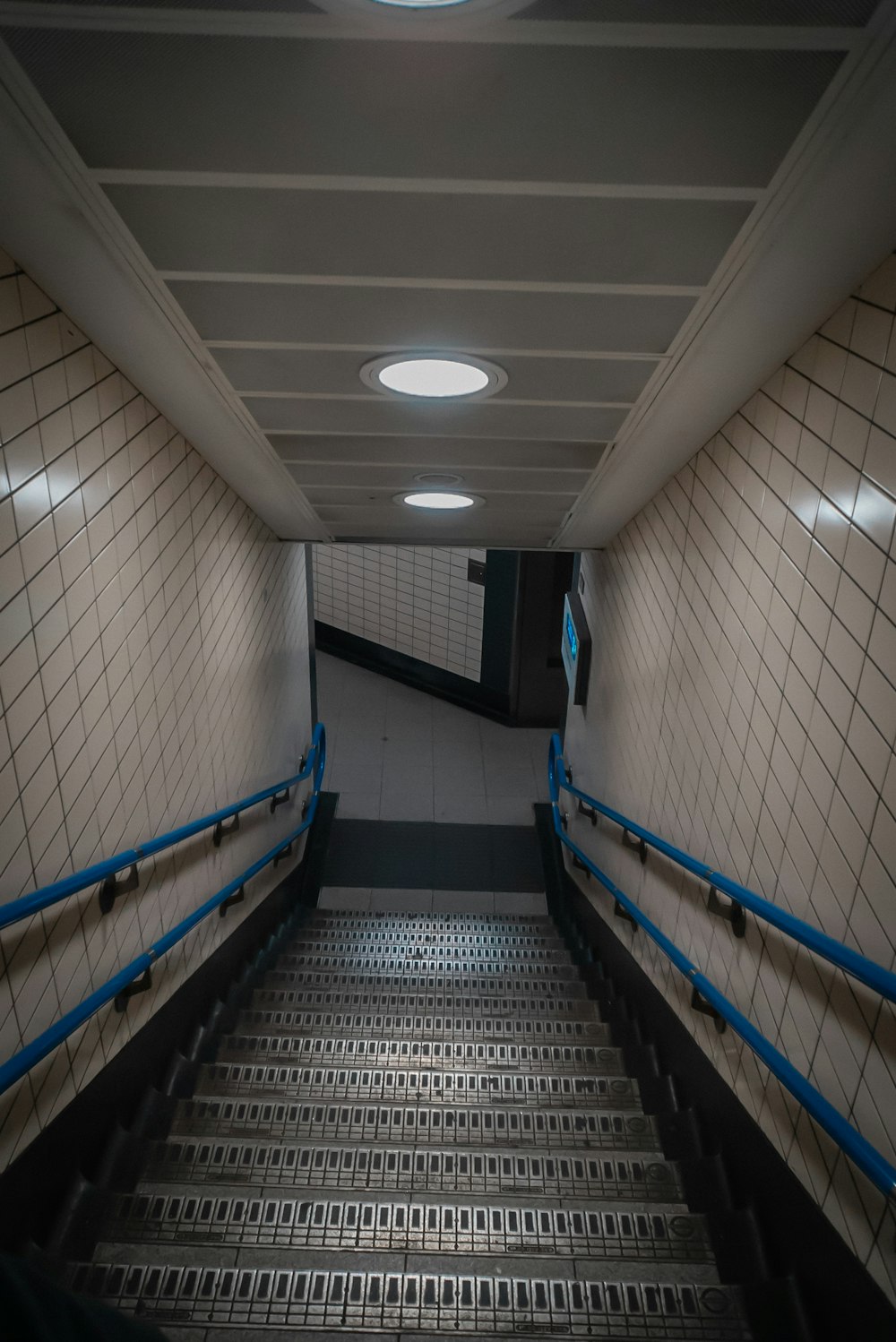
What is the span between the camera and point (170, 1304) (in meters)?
1.91

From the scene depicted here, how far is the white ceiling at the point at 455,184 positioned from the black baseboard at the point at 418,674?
687 centimetres

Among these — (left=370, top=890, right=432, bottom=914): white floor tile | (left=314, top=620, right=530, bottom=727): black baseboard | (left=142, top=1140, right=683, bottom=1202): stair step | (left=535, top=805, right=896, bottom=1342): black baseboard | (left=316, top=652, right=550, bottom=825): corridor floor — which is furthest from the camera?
(left=314, top=620, right=530, bottom=727): black baseboard

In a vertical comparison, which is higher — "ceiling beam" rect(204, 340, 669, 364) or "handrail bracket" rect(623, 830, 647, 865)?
"ceiling beam" rect(204, 340, 669, 364)

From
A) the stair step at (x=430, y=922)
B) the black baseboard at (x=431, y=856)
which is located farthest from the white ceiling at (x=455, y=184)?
the black baseboard at (x=431, y=856)

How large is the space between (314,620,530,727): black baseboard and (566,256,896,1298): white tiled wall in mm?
5941

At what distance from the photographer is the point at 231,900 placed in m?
4.26

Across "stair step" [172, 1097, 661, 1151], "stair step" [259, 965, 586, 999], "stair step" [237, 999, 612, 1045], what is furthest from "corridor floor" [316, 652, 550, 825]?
"stair step" [172, 1097, 661, 1151]

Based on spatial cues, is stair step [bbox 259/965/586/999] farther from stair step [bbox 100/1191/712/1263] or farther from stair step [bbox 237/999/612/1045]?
stair step [bbox 100/1191/712/1263]

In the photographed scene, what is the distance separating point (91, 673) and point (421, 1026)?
7.39 ft

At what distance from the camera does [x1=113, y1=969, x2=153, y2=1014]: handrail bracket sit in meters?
2.69

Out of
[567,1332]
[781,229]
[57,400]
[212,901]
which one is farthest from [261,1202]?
[781,229]

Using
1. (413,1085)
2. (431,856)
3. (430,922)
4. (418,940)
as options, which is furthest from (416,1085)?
(431,856)

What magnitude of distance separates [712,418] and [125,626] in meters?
2.13

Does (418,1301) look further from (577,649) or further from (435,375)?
(577,649)
